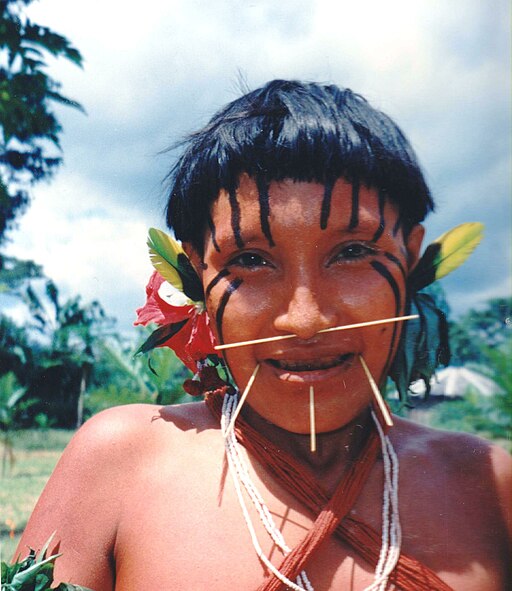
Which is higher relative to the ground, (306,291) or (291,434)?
(306,291)

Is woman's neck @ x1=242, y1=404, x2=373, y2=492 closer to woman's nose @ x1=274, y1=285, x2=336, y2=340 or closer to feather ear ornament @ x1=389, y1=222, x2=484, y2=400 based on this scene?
feather ear ornament @ x1=389, y1=222, x2=484, y2=400

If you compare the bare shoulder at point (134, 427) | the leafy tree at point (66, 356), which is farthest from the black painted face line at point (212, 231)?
the leafy tree at point (66, 356)

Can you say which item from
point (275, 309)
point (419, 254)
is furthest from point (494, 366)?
point (275, 309)

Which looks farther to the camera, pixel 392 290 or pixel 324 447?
pixel 324 447

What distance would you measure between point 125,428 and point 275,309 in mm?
506

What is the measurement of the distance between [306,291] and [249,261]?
0.19 m

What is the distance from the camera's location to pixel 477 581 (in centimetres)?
131

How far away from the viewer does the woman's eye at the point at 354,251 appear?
133cm

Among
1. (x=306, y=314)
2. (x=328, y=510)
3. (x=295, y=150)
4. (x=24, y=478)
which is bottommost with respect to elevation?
(x=24, y=478)

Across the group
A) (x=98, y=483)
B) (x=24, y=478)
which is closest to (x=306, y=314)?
(x=98, y=483)

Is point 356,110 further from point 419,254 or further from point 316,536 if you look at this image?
point 316,536

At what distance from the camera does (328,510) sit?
4.33ft

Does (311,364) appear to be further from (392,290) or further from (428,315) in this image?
(428,315)

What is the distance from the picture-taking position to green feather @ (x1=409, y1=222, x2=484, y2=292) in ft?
4.99
